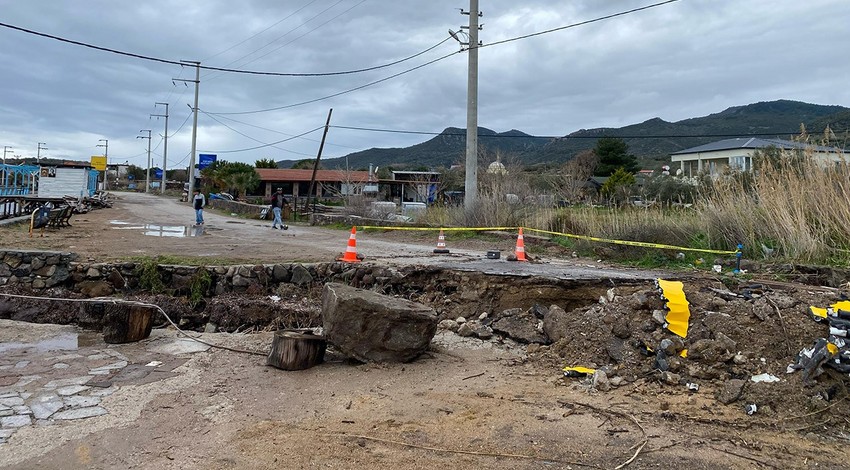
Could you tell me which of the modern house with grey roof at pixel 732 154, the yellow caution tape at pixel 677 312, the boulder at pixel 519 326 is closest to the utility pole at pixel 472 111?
the modern house with grey roof at pixel 732 154

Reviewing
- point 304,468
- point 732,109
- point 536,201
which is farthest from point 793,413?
point 732,109

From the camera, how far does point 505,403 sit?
201 inches

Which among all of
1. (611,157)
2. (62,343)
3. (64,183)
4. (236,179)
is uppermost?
(611,157)

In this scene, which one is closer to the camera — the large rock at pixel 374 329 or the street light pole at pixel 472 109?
the large rock at pixel 374 329

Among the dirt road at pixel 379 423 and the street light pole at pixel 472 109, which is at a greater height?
the street light pole at pixel 472 109

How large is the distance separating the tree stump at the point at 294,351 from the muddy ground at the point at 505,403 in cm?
12

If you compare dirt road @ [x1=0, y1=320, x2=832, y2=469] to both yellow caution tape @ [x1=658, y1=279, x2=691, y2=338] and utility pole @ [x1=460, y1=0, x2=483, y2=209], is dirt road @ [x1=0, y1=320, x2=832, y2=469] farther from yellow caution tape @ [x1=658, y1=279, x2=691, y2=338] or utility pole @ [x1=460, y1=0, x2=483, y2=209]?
utility pole @ [x1=460, y1=0, x2=483, y2=209]

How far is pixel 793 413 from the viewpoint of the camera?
4.70m

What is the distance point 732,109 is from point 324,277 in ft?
305

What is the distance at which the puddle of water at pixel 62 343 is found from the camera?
7379 millimetres

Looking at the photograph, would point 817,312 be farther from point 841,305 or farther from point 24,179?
point 24,179

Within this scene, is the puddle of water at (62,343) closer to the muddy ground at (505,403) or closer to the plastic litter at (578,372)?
the muddy ground at (505,403)

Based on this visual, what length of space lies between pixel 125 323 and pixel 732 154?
4283 centimetres

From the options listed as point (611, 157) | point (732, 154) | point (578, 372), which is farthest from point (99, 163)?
point (578, 372)
